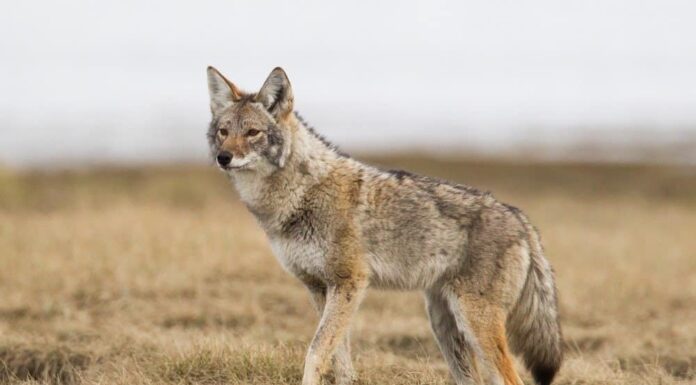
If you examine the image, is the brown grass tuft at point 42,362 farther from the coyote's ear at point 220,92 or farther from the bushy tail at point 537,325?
the bushy tail at point 537,325

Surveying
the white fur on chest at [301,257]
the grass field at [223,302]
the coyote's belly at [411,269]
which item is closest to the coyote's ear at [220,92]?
the white fur on chest at [301,257]

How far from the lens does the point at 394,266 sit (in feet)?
23.5

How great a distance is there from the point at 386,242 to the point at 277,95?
1.43m

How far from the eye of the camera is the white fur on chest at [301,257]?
22.8 ft

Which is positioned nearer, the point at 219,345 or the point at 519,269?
the point at 519,269

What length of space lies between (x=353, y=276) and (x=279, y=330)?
3.56 meters

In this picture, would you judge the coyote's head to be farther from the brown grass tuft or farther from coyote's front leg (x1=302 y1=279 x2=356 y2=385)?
the brown grass tuft

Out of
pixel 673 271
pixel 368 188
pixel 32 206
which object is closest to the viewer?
pixel 368 188

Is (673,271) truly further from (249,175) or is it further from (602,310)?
(249,175)

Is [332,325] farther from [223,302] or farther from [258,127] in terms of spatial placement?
[223,302]

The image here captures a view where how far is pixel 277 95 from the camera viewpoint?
720cm

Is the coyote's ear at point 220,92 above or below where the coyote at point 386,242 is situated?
above

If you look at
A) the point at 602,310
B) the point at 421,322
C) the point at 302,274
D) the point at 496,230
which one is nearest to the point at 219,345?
the point at 302,274

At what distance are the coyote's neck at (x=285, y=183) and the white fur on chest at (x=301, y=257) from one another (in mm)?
231
